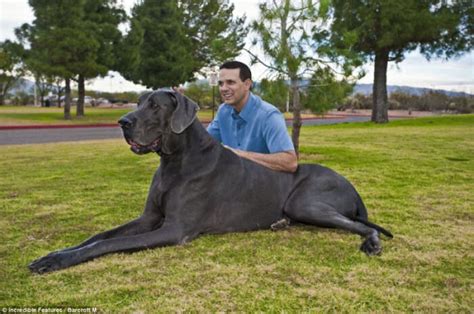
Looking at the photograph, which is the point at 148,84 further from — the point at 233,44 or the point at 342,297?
the point at 342,297

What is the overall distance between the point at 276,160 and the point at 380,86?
77.2ft

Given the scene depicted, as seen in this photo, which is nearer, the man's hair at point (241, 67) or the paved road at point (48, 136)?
the man's hair at point (241, 67)

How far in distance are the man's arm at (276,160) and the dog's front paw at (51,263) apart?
164cm

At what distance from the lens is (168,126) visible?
3.36 metres

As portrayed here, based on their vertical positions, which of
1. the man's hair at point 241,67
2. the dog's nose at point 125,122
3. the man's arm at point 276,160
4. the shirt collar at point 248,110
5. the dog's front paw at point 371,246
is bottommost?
the dog's front paw at point 371,246

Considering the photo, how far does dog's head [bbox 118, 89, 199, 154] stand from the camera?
319 centimetres

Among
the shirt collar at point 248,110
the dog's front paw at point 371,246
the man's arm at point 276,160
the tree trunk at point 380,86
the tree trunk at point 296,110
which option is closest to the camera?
the dog's front paw at point 371,246

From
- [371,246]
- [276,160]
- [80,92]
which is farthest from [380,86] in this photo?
[371,246]

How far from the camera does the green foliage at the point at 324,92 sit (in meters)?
9.21

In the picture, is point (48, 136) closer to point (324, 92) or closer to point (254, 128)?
point (324, 92)

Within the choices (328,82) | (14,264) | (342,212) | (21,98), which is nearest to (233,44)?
(328,82)

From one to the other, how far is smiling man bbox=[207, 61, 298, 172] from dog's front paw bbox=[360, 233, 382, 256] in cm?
92

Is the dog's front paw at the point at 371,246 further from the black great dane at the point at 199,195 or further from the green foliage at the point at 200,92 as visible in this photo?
the green foliage at the point at 200,92

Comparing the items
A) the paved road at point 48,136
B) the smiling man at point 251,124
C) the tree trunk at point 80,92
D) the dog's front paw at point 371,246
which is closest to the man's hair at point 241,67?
the smiling man at point 251,124
